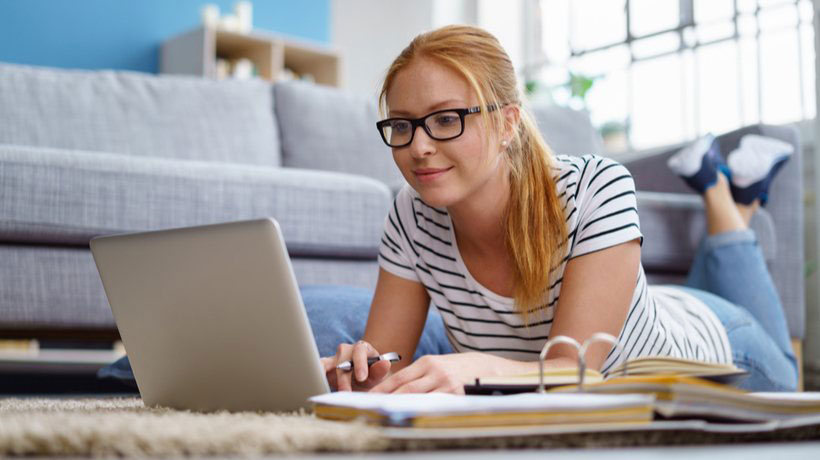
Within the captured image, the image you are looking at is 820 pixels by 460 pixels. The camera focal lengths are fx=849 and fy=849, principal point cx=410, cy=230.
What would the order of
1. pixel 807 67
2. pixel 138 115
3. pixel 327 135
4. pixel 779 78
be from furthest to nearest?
pixel 779 78 → pixel 807 67 → pixel 327 135 → pixel 138 115

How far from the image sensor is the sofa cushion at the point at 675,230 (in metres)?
2.39

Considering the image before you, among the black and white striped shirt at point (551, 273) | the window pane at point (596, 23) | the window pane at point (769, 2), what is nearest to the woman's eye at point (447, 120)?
the black and white striped shirt at point (551, 273)

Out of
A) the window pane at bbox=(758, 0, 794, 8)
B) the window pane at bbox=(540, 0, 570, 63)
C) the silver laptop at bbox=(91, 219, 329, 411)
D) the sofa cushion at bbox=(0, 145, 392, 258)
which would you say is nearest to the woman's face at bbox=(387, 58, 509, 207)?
the silver laptop at bbox=(91, 219, 329, 411)

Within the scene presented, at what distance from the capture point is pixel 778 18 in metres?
3.76

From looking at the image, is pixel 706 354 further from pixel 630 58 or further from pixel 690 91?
pixel 630 58

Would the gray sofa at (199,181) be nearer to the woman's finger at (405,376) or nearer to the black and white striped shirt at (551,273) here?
the black and white striped shirt at (551,273)

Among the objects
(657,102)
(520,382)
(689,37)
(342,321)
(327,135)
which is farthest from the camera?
(657,102)

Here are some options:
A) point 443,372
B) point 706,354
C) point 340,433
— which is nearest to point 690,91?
point 706,354

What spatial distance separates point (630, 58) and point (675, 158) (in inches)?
87.6

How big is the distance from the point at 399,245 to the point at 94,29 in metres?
3.54

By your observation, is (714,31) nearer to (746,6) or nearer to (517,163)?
(746,6)

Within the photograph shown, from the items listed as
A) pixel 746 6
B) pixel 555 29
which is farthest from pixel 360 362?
pixel 555 29

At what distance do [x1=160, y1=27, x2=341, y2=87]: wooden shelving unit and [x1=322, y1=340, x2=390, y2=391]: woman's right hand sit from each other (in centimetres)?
359

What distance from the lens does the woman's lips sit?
1171 millimetres
